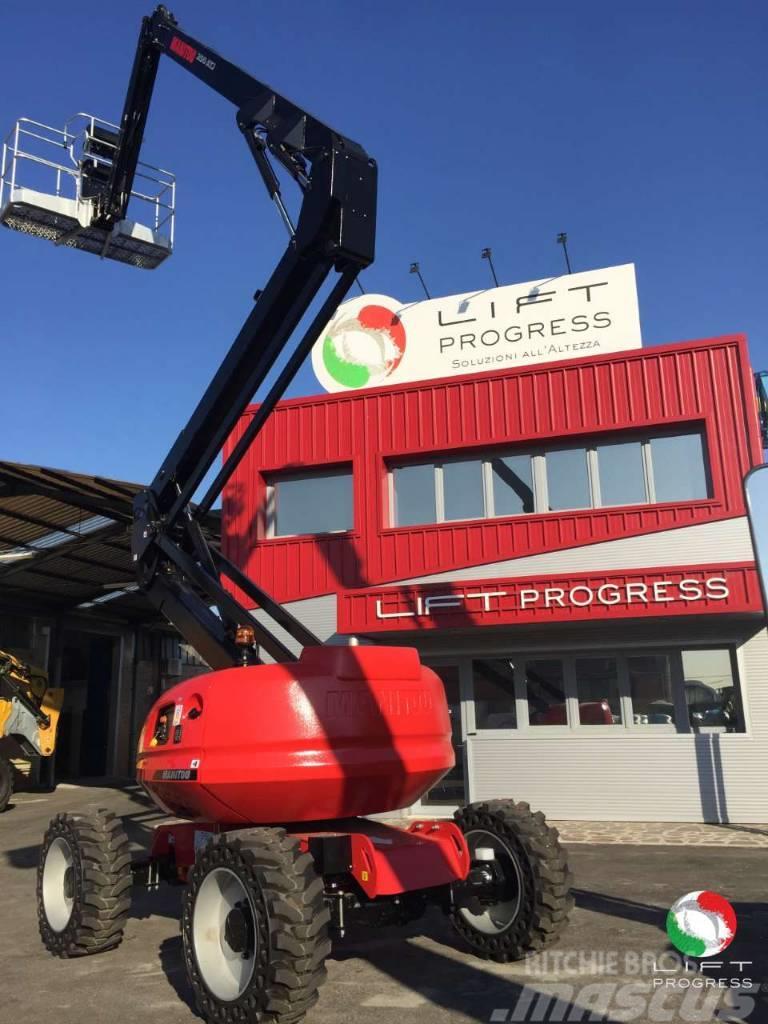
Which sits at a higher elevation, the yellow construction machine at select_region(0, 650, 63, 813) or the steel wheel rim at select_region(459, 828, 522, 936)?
the yellow construction machine at select_region(0, 650, 63, 813)

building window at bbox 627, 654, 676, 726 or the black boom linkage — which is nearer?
the black boom linkage

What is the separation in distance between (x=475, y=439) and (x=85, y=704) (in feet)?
58.9

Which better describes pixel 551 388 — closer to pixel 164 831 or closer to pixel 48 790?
pixel 164 831

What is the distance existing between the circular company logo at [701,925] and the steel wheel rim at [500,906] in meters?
1.28

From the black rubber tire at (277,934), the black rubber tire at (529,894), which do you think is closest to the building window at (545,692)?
the black rubber tire at (529,894)

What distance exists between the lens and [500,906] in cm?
638

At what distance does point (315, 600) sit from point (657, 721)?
21.3ft

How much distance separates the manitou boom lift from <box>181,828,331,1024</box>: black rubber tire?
0.04 ft

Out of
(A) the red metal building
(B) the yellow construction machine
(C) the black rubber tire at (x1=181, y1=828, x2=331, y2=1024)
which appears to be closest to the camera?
(C) the black rubber tire at (x1=181, y1=828, x2=331, y2=1024)

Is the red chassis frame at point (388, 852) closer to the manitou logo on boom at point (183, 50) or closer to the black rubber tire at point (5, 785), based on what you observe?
the manitou logo on boom at point (183, 50)

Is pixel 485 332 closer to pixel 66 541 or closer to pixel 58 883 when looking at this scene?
pixel 66 541

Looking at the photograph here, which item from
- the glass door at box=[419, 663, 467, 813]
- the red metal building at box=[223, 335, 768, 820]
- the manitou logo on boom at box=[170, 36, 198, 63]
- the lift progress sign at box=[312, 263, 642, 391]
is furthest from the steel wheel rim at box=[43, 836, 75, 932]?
the lift progress sign at box=[312, 263, 642, 391]

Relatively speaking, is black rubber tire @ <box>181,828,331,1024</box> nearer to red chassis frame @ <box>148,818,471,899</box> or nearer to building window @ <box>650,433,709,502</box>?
red chassis frame @ <box>148,818,471,899</box>

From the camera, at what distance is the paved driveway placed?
199 inches
